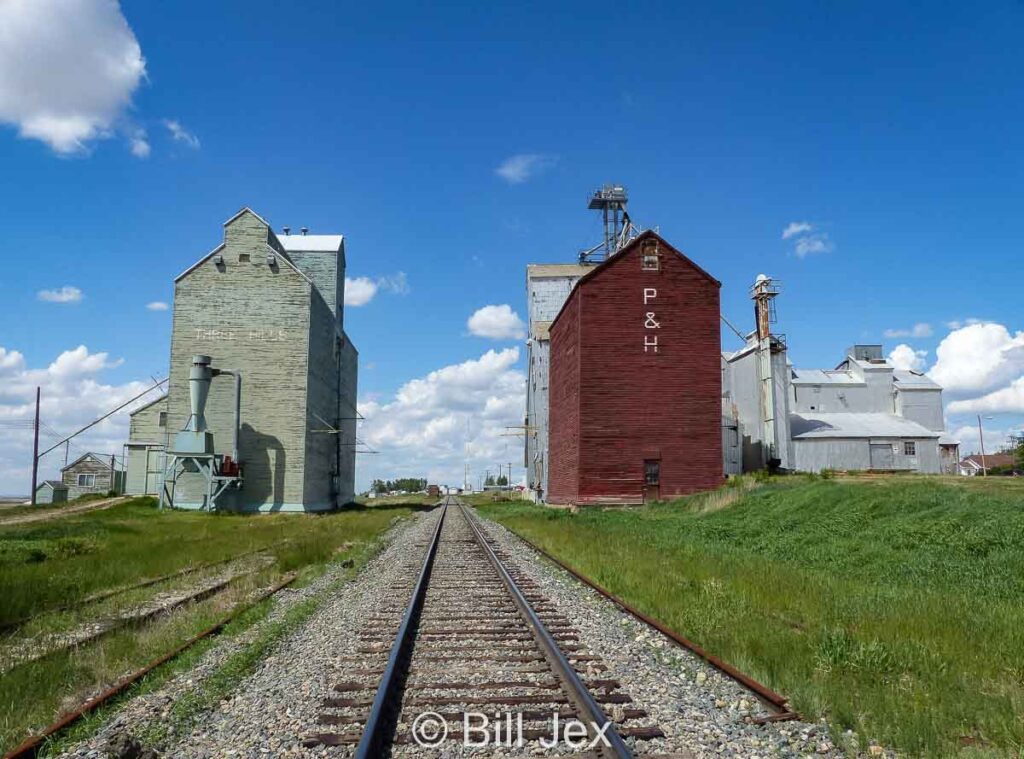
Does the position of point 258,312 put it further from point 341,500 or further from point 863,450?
point 863,450

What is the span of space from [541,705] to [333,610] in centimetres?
570

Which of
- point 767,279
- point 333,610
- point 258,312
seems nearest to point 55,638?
point 333,610

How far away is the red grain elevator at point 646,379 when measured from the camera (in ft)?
116

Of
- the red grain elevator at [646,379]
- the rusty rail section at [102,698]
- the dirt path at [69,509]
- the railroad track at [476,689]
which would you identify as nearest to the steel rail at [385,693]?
the railroad track at [476,689]

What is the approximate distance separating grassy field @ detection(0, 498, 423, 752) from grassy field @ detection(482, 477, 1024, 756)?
19.9 feet

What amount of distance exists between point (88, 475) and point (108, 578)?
59872 mm

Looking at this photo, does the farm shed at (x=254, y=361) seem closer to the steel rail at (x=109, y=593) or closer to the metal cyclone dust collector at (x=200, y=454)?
the metal cyclone dust collector at (x=200, y=454)

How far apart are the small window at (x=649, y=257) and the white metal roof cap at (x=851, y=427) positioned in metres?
16.0

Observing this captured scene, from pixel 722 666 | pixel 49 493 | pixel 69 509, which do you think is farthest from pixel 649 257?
pixel 49 493

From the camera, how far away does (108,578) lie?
14.7 m

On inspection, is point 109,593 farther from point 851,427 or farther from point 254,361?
point 851,427

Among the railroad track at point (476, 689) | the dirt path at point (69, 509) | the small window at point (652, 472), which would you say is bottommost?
the dirt path at point (69, 509)

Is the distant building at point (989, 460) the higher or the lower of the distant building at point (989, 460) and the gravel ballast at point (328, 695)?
the higher

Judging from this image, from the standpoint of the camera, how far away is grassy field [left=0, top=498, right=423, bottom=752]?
6898 millimetres
